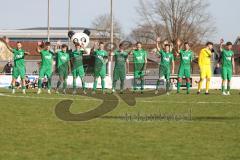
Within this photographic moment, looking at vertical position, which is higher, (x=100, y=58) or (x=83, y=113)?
(x=100, y=58)

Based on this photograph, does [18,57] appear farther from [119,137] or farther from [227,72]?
[119,137]

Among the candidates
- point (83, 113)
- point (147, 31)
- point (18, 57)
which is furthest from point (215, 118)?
point (147, 31)

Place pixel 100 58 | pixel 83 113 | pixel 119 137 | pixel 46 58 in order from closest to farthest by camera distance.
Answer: pixel 119 137 → pixel 83 113 → pixel 46 58 → pixel 100 58

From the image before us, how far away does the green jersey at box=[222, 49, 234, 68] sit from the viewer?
25.2 meters

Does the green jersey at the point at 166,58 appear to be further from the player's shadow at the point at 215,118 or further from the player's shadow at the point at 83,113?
the player's shadow at the point at 215,118

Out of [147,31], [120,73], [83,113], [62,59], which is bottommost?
[83,113]

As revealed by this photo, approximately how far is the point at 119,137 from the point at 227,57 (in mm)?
15125

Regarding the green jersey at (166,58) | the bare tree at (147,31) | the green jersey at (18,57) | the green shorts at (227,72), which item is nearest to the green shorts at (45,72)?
the green jersey at (18,57)

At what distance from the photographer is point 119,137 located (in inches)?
428

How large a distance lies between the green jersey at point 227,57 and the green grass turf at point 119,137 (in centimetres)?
940

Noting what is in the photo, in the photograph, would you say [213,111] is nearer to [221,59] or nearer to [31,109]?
[31,109]

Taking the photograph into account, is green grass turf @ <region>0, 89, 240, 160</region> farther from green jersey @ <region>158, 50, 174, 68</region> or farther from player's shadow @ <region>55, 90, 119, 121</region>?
green jersey @ <region>158, 50, 174, 68</region>

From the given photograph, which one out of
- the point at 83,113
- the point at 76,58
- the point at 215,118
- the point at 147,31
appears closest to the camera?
the point at 215,118

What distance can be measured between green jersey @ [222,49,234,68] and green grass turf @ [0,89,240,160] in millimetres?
9404
